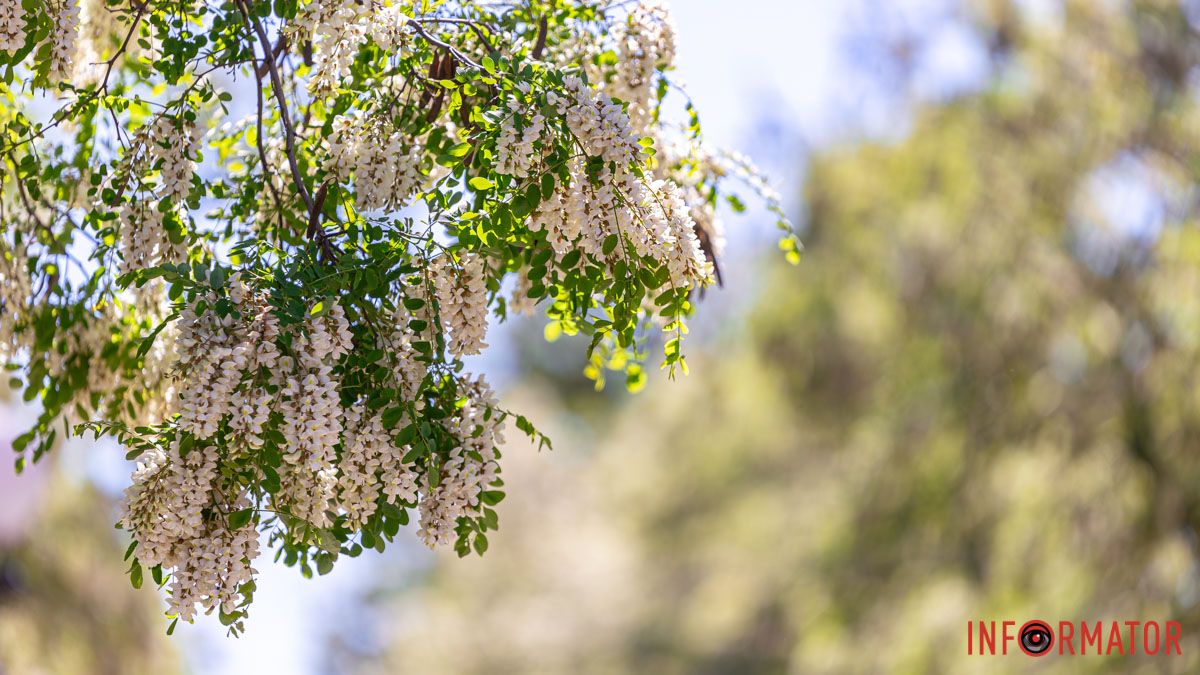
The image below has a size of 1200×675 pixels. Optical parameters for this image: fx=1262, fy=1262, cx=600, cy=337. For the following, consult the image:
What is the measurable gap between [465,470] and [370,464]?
6.9 inches

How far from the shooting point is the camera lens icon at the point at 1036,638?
6168 millimetres

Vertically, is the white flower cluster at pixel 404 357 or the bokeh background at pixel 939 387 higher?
the bokeh background at pixel 939 387

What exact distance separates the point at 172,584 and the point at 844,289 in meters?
7.30

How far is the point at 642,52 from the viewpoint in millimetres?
2822

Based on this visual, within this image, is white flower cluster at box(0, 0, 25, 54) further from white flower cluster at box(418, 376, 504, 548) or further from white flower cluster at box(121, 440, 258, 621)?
white flower cluster at box(418, 376, 504, 548)

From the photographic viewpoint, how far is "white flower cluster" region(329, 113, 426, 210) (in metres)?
2.42

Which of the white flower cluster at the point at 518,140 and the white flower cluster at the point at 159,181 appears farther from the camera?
the white flower cluster at the point at 159,181

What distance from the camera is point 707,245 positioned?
2.84 meters

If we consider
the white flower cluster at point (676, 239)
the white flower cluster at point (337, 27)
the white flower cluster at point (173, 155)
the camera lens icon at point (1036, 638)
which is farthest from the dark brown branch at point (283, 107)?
the camera lens icon at point (1036, 638)

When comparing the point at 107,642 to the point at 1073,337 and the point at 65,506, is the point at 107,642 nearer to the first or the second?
the point at 65,506

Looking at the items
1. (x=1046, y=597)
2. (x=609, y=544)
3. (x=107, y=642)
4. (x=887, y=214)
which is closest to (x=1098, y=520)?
(x=1046, y=597)

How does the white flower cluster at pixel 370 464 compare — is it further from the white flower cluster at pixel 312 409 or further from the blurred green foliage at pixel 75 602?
the blurred green foliage at pixel 75 602

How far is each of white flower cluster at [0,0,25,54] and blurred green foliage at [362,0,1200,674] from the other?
546 centimetres

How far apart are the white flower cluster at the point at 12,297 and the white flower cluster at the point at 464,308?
117 centimetres
